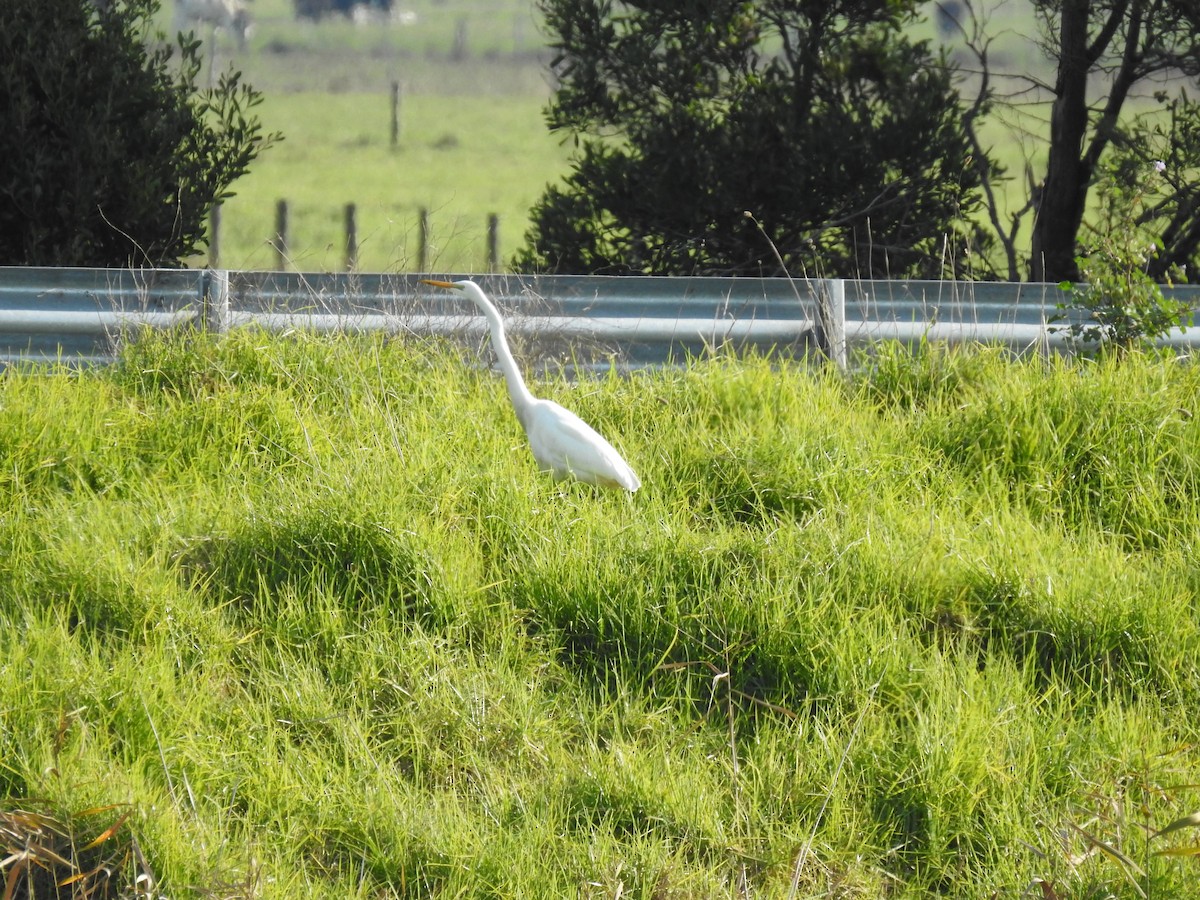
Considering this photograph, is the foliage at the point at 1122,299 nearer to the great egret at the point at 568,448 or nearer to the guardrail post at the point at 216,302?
the great egret at the point at 568,448

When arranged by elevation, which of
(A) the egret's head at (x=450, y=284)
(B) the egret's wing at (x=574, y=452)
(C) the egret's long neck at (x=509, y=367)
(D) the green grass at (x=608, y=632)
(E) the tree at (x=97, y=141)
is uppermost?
(E) the tree at (x=97, y=141)

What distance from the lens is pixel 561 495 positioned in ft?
14.7

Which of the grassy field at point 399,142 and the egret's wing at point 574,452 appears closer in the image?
the egret's wing at point 574,452

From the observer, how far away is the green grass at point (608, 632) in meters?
3.28

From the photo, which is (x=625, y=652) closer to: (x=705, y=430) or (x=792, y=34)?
(x=705, y=430)

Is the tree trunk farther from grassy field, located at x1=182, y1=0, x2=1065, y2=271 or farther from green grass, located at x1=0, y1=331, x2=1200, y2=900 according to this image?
green grass, located at x1=0, y1=331, x2=1200, y2=900

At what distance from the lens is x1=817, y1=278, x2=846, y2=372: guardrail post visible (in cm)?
554

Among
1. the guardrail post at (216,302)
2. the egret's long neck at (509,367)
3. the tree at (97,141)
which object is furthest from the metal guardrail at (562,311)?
the tree at (97,141)

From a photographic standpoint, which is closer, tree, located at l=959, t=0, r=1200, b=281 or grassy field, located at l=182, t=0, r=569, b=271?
tree, located at l=959, t=0, r=1200, b=281

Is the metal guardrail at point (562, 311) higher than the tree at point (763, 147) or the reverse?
the reverse

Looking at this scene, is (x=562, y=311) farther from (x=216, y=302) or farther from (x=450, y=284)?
(x=216, y=302)

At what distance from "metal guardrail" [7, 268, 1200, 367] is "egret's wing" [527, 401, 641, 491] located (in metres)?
0.95

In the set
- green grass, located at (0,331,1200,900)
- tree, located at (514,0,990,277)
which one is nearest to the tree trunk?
tree, located at (514,0,990,277)

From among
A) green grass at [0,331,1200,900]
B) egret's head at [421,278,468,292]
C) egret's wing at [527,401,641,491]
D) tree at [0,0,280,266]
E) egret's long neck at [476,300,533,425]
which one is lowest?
green grass at [0,331,1200,900]
